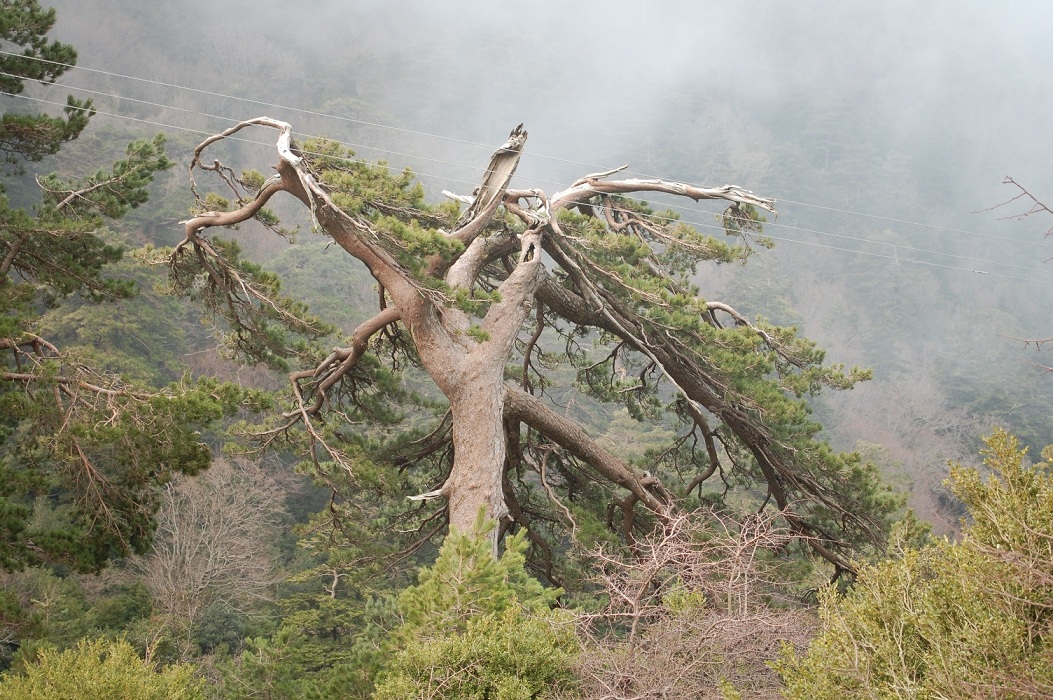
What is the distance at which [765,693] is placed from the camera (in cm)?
394

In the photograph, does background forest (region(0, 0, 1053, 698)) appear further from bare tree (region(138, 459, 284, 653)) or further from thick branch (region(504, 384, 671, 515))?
thick branch (region(504, 384, 671, 515))

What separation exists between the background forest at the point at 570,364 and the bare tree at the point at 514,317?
0.37m

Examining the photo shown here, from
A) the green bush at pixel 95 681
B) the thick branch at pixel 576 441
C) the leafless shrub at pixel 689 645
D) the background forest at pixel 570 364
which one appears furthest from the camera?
the thick branch at pixel 576 441

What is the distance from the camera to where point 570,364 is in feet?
48.2

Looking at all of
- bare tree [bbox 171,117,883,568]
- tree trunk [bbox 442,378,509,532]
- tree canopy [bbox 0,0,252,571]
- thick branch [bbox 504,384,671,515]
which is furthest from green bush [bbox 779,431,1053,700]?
tree canopy [bbox 0,0,252,571]

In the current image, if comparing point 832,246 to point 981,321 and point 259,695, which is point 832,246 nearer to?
point 981,321

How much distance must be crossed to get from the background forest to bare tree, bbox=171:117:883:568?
37 centimetres

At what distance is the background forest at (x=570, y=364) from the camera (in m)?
3.95

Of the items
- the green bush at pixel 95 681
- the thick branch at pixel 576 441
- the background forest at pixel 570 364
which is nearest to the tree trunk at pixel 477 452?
the thick branch at pixel 576 441

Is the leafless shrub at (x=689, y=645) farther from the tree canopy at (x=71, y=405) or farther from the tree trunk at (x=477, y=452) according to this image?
the tree canopy at (x=71, y=405)

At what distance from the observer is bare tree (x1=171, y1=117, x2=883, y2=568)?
19.4ft

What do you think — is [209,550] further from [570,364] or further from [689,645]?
[689,645]

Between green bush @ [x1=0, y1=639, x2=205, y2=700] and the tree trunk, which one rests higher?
the tree trunk

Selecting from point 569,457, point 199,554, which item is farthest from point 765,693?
point 199,554
